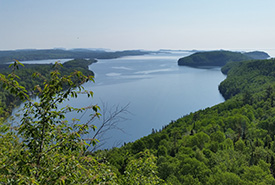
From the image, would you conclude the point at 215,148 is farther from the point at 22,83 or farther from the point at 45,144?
the point at 22,83

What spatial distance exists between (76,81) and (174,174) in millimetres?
26988

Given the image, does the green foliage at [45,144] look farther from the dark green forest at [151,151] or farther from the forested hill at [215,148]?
the forested hill at [215,148]

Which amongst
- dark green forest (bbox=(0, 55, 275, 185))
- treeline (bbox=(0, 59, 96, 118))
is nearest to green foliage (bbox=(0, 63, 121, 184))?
dark green forest (bbox=(0, 55, 275, 185))

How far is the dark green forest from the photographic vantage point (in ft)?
13.6

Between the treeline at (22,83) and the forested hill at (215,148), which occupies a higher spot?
the treeline at (22,83)

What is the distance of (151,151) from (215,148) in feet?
40.9

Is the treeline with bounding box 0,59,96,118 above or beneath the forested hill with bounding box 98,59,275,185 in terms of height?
above

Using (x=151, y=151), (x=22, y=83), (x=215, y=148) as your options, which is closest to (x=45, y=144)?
(x=151, y=151)

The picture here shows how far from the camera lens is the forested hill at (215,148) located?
24.9m

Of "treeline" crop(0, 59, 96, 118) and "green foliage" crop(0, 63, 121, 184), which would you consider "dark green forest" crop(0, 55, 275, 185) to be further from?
"treeline" crop(0, 59, 96, 118)

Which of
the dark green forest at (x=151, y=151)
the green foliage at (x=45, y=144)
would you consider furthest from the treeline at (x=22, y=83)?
the dark green forest at (x=151, y=151)

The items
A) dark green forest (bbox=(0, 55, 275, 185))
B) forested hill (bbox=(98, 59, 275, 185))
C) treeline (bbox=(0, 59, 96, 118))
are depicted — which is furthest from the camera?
forested hill (bbox=(98, 59, 275, 185))

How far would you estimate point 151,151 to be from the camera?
34.3 meters

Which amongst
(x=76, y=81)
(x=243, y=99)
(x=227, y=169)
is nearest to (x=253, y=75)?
(x=243, y=99)
